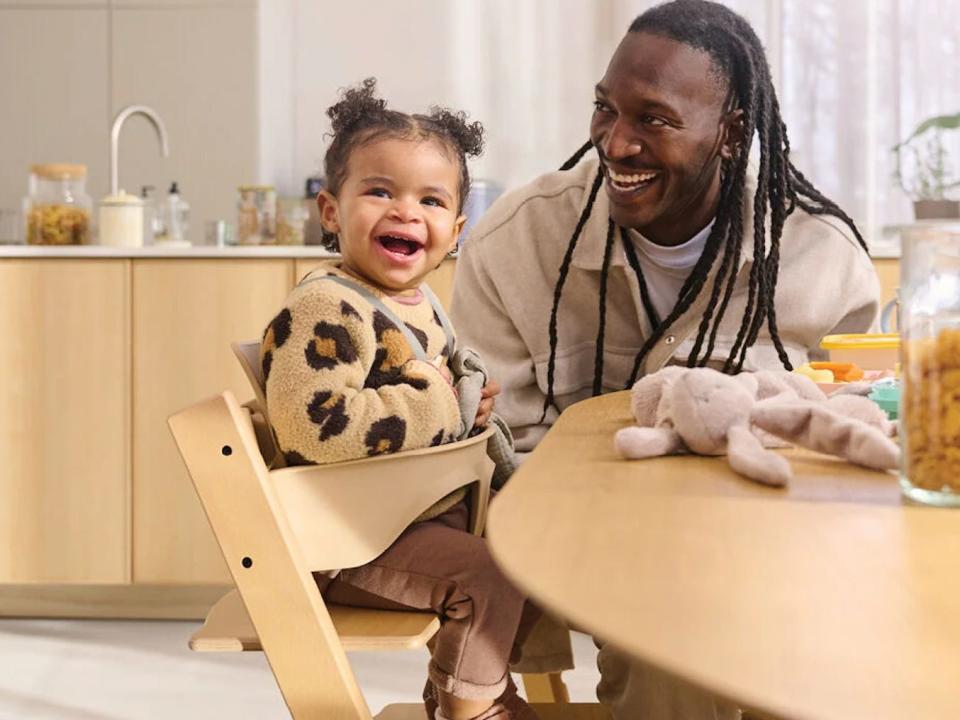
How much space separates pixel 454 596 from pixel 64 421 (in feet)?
7.04

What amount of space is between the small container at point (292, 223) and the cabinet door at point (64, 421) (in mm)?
395

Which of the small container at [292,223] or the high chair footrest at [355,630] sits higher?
the small container at [292,223]

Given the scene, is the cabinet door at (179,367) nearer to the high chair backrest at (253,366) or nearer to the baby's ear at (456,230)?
the baby's ear at (456,230)

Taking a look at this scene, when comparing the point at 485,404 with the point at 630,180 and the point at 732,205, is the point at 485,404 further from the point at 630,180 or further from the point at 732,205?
the point at 732,205

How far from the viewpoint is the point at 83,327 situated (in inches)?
127

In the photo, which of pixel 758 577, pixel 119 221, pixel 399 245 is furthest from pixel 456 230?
pixel 119 221

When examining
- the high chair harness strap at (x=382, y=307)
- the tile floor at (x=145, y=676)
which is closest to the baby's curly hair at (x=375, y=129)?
the high chair harness strap at (x=382, y=307)

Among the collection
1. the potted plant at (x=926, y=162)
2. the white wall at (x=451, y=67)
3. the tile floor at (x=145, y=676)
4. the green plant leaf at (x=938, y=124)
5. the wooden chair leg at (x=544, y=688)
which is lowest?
the tile floor at (x=145, y=676)

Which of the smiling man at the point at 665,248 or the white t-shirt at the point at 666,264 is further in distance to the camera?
the white t-shirt at the point at 666,264

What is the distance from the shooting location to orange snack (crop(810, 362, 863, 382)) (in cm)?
131

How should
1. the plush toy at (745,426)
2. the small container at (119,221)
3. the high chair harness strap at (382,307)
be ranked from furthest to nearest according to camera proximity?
the small container at (119,221)
the high chair harness strap at (382,307)
the plush toy at (745,426)

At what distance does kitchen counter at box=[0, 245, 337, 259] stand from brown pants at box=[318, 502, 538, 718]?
1908 millimetres

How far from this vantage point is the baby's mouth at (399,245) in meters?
1.47

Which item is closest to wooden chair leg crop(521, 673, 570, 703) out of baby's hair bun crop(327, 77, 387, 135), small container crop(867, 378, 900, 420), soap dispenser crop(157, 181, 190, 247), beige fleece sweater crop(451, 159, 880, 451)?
beige fleece sweater crop(451, 159, 880, 451)
